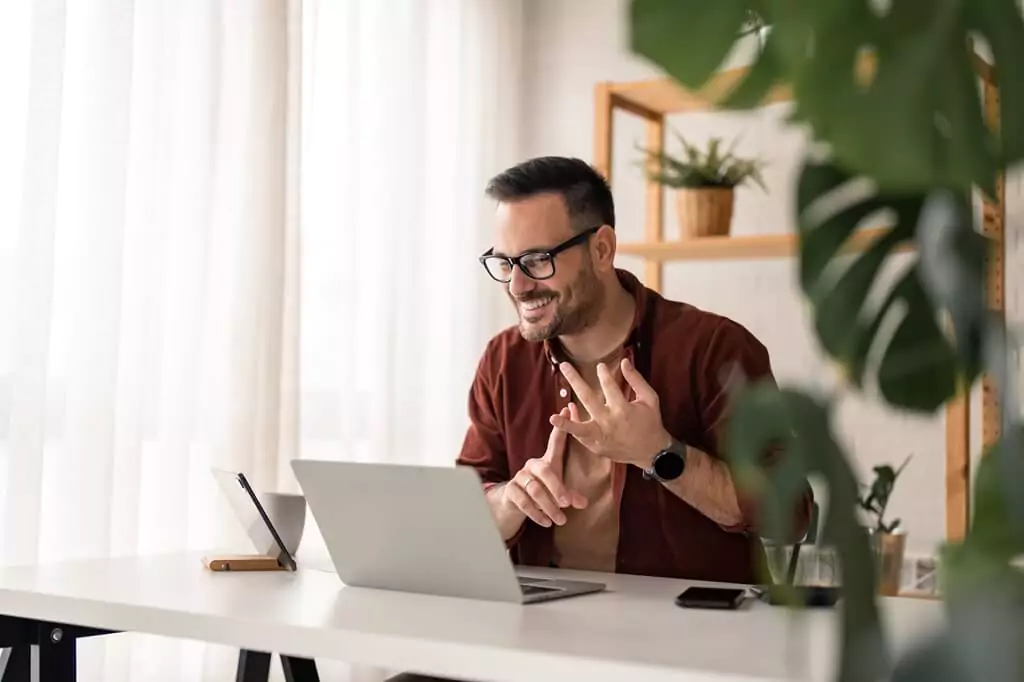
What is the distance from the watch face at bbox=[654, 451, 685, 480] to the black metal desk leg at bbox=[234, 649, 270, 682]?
76 cm

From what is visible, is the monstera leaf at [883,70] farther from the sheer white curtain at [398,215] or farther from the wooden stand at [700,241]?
the sheer white curtain at [398,215]

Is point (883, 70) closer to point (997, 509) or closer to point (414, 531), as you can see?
point (997, 509)

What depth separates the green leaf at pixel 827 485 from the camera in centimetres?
40

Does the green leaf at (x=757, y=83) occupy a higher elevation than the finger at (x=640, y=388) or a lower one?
higher

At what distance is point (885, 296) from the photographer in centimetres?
48

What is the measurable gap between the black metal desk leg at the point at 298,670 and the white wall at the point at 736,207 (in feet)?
4.46

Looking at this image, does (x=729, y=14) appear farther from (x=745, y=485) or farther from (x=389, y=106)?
(x=389, y=106)

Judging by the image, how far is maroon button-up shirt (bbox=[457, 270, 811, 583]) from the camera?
2.19m

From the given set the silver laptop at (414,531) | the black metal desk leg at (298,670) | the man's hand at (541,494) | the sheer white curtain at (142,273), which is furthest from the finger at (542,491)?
the sheer white curtain at (142,273)

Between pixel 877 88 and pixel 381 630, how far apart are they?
102 cm

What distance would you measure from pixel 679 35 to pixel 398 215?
9.44ft

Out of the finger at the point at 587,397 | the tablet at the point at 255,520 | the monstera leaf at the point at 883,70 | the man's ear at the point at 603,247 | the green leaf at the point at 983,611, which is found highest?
the man's ear at the point at 603,247

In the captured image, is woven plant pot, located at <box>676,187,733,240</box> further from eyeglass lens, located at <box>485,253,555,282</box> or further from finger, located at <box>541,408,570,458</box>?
finger, located at <box>541,408,570,458</box>

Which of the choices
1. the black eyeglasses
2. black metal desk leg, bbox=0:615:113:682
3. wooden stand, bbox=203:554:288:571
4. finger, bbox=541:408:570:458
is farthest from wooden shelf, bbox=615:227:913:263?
black metal desk leg, bbox=0:615:113:682
